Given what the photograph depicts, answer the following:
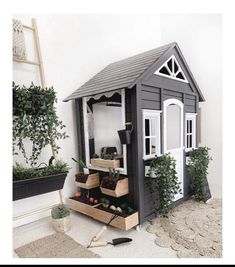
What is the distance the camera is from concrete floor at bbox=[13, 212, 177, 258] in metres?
1.78

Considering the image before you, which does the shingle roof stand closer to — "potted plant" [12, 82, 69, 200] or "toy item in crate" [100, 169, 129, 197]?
"potted plant" [12, 82, 69, 200]

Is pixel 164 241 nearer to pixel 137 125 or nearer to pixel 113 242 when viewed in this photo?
pixel 113 242

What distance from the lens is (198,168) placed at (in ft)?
9.49

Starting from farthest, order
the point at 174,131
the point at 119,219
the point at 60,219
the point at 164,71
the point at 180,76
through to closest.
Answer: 1. the point at 174,131
2. the point at 180,76
3. the point at 164,71
4. the point at 60,219
5. the point at 119,219

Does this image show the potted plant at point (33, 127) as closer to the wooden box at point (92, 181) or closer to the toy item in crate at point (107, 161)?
the wooden box at point (92, 181)

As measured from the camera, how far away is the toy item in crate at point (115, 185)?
7.16 ft

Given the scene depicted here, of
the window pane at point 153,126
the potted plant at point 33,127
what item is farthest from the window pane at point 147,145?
the potted plant at point 33,127

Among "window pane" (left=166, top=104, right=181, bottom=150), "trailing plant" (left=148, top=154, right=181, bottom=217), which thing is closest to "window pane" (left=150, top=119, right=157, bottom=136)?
"trailing plant" (left=148, top=154, right=181, bottom=217)

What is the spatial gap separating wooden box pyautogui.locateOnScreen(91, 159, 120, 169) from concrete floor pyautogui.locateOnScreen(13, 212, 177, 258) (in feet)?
2.26

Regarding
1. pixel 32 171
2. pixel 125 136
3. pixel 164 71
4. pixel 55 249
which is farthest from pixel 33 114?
pixel 164 71

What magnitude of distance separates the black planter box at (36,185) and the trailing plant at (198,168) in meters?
1.88

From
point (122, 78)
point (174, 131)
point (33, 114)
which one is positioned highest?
point (122, 78)

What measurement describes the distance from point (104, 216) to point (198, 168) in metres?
1.55

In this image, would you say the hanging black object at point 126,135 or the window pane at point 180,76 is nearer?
the hanging black object at point 126,135
